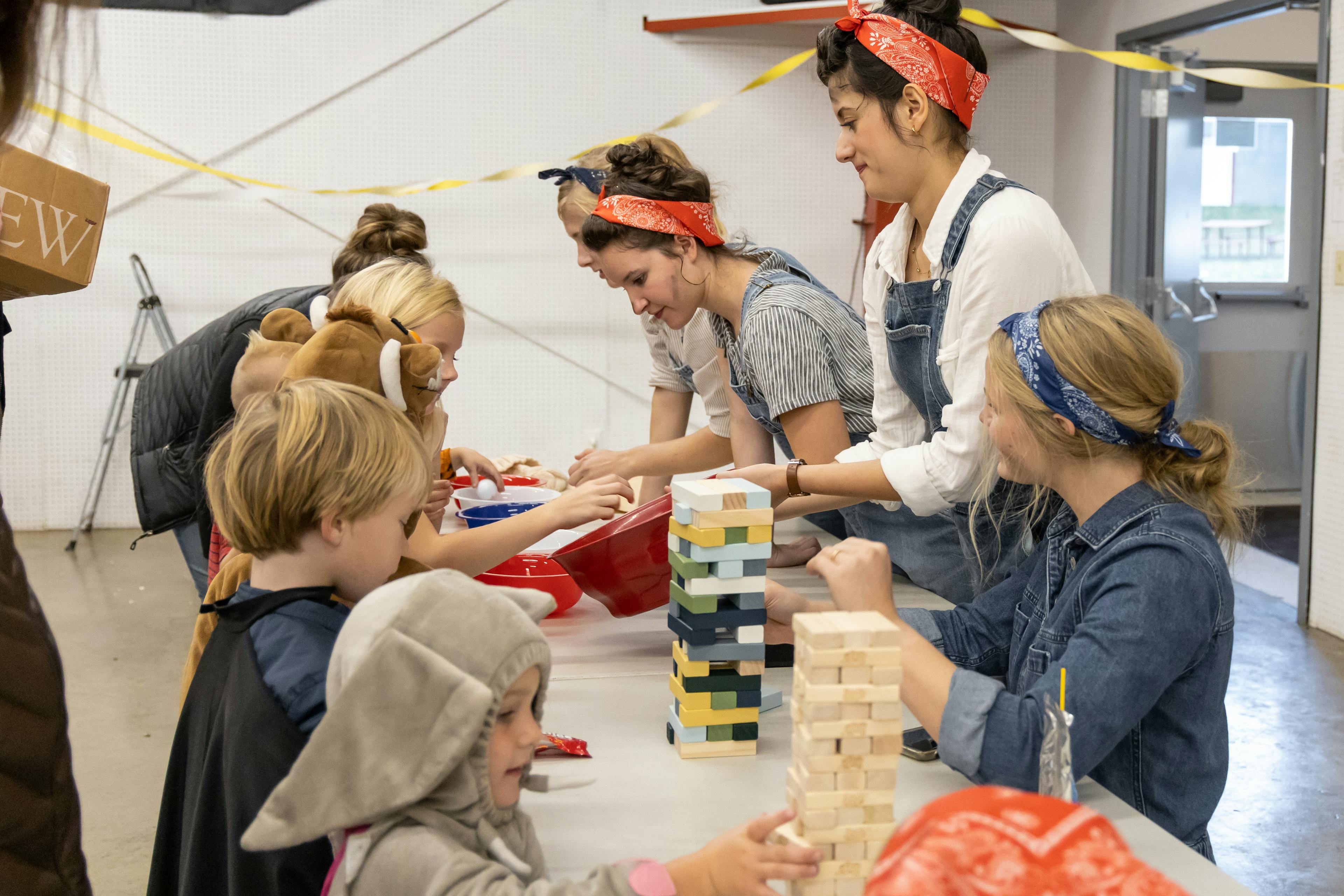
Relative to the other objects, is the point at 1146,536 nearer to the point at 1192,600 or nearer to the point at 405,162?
the point at 1192,600

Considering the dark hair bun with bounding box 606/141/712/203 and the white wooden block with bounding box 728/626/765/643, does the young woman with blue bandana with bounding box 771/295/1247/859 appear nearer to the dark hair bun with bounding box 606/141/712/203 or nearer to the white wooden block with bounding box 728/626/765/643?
the white wooden block with bounding box 728/626/765/643

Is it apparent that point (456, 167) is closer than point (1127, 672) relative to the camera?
No

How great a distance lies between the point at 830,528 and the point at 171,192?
13.5 feet

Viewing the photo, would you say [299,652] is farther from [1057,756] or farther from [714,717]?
[1057,756]

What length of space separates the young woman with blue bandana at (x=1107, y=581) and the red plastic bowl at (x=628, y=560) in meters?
0.37

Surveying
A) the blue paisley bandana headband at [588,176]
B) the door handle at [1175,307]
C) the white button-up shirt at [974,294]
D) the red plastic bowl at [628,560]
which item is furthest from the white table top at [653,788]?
the door handle at [1175,307]

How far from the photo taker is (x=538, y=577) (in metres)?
1.76

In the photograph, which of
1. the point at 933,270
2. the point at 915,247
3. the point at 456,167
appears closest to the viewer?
the point at 933,270

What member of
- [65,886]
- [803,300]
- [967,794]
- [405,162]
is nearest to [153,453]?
[803,300]

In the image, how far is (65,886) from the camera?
2.67 feet

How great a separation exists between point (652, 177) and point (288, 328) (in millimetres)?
764

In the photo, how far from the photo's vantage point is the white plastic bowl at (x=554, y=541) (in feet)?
6.45

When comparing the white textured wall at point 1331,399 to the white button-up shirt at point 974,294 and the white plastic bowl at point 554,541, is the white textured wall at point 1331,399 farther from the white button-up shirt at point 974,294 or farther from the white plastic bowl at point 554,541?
the white plastic bowl at point 554,541

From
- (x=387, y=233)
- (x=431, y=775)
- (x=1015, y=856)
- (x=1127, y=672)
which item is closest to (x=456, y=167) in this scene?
(x=387, y=233)
